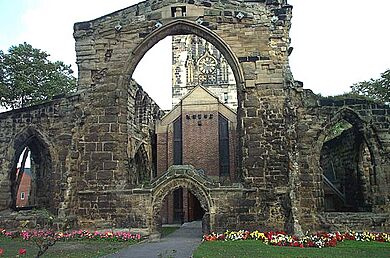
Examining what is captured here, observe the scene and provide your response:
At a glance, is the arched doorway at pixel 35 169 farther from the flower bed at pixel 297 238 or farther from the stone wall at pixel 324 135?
the stone wall at pixel 324 135

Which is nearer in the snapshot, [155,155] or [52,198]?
Answer: [52,198]

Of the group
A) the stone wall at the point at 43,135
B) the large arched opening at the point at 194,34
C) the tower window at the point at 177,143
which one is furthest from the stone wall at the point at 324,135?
the tower window at the point at 177,143

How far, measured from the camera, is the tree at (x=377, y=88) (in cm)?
2472

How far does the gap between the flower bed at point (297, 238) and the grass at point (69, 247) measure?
3.19 m

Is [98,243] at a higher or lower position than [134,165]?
lower

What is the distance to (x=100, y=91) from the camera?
16.0 m

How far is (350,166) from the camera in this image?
17.4 metres

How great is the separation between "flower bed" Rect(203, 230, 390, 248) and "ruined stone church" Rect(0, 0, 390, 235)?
64cm

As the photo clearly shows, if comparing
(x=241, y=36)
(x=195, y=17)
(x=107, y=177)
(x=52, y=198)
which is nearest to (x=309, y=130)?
(x=241, y=36)

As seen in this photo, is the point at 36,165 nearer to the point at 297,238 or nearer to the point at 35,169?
the point at 35,169

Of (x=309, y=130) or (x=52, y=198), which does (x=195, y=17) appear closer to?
(x=309, y=130)

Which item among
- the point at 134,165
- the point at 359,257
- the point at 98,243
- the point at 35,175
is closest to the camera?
the point at 359,257

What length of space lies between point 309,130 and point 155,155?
15.1 metres

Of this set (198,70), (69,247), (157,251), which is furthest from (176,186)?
(198,70)
